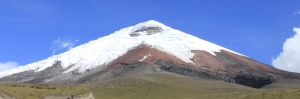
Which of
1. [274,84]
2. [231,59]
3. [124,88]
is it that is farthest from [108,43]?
[124,88]

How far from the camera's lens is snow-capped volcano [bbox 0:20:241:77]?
160750 millimetres

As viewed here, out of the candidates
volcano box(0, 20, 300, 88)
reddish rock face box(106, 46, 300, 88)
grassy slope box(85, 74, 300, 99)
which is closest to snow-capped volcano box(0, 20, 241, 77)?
volcano box(0, 20, 300, 88)

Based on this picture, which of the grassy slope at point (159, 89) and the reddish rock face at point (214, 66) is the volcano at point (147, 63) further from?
the grassy slope at point (159, 89)

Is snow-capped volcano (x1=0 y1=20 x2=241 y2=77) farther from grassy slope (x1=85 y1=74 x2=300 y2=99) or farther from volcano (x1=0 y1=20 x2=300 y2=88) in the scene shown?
grassy slope (x1=85 y1=74 x2=300 y2=99)

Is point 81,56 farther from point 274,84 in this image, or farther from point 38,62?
point 274,84

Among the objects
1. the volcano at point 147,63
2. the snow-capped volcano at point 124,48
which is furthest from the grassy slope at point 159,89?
the snow-capped volcano at point 124,48

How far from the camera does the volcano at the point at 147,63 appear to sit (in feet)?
425

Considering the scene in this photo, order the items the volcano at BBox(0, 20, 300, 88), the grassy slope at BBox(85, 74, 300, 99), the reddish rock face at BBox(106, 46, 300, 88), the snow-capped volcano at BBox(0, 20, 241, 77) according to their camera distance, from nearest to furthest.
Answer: the grassy slope at BBox(85, 74, 300, 99) < the reddish rock face at BBox(106, 46, 300, 88) < the volcano at BBox(0, 20, 300, 88) < the snow-capped volcano at BBox(0, 20, 241, 77)

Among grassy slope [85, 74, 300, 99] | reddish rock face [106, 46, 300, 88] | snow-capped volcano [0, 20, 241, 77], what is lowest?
grassy slope [85, 74, 300, 99]

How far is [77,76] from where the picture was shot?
140m

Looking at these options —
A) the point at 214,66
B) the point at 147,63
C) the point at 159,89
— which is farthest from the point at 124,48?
the point at 159,89

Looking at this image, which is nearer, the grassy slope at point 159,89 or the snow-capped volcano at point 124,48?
the grassy slope at point 159,89

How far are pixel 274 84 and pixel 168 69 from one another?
3170cm

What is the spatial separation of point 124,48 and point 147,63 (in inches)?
1530
